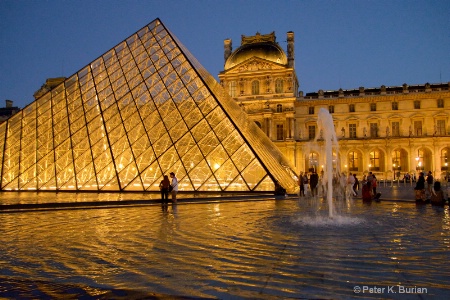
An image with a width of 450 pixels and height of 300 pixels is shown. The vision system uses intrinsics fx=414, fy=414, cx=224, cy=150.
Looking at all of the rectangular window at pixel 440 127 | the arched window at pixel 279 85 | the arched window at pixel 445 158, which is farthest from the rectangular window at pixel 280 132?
the arched window at pixel 445 158

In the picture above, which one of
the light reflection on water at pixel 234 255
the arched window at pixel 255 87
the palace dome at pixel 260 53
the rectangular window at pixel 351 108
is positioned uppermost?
the palace dome at pixel 260 53

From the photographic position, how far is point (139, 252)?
203 inches

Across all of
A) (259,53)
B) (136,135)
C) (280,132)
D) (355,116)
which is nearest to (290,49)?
(259,53)

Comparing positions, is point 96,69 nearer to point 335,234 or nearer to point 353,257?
point 335,234

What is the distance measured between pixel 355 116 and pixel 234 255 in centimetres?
4717

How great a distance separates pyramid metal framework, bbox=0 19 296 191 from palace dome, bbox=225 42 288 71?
2796 centimetres

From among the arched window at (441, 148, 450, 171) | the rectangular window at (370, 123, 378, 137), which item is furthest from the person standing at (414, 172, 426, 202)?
the arched window at (441, 148, 450, 171)

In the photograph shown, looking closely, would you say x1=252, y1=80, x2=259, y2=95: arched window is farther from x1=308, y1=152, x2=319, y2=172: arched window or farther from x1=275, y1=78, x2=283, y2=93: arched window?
x1=308, y1=152, x2=319, y2=172: arched window

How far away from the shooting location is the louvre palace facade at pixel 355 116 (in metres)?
46.9

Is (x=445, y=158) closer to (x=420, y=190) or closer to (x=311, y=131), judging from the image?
(x=311, y=131)

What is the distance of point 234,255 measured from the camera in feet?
16.0

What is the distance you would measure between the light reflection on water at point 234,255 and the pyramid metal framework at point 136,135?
750 centimetres

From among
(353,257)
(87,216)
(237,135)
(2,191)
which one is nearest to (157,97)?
(237,135)

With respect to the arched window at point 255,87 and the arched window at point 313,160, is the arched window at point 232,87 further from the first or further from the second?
the arched window at point 313,160
